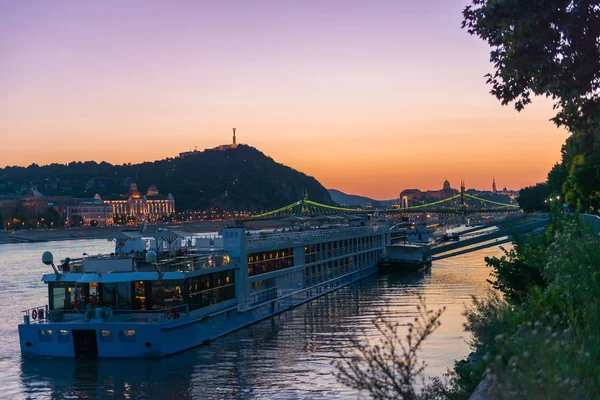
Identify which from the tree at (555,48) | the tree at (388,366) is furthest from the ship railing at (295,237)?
the tree at (388,366)

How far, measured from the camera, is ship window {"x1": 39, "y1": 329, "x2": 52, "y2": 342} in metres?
21.7

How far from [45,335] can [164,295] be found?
3819 millimetres

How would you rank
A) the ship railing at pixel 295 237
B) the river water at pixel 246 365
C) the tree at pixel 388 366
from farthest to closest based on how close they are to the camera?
the ship railing at pixel 295 237, the river water at pixel 246 365, the tree at pixel 388 366

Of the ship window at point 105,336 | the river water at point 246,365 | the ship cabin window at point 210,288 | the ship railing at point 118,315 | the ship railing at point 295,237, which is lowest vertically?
the river water at point 246,365

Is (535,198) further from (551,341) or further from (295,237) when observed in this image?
(551,341)

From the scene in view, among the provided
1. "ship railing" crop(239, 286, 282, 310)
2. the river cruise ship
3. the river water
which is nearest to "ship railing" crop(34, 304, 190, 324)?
the river cruise ship

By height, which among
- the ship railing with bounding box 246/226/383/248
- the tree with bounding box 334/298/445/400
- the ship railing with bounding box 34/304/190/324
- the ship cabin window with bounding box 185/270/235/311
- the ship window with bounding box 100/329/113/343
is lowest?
the ship window with bounding box 100/329/113/343

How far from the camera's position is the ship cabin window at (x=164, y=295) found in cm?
2223

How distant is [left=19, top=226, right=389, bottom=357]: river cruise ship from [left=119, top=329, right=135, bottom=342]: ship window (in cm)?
3

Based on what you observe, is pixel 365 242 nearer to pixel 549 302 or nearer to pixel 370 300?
pixel 370 300

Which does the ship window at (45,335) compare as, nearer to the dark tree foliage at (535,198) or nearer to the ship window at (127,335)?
the ship window at (127,335)

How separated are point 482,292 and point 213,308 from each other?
16.2 m

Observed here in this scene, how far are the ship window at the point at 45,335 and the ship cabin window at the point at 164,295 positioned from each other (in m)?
3.20

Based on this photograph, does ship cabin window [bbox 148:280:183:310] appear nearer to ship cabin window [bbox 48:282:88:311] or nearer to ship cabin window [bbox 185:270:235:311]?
ship cabin window [bbox 185:270:235:311]
